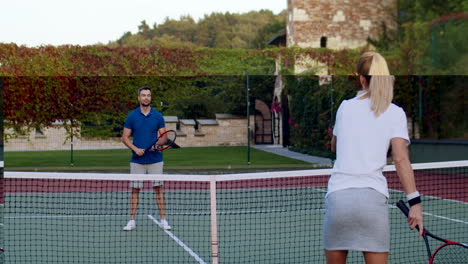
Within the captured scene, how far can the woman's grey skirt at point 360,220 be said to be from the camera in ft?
9.12

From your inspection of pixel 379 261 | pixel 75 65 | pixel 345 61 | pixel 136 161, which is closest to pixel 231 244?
pixel 136 161

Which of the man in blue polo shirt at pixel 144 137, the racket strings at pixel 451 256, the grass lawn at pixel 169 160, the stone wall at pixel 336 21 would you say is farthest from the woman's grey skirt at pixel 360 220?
the stone wall at pixel 336 21

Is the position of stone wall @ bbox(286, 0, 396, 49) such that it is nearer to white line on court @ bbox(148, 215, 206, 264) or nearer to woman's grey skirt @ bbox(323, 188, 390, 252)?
white line on court @ bbox(148, 215, 206, 264)

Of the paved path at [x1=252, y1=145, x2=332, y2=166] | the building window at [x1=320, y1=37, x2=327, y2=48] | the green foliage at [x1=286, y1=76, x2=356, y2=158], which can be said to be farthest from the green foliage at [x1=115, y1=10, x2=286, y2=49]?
the paved path at [x1=252, y1=145, x2=332, y2=166]

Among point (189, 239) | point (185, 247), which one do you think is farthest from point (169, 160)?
point (185, 247)

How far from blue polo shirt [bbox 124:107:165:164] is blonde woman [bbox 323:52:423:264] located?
4.28 metres

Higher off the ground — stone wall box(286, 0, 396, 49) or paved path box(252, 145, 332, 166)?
stone wall box(286, 0, 396, 49)

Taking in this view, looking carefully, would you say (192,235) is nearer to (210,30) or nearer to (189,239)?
(189,239)

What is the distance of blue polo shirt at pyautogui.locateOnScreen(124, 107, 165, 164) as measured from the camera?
695 centimetres

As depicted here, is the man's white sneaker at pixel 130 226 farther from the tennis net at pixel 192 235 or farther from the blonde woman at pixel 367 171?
the blonde woman at pixel 367 171

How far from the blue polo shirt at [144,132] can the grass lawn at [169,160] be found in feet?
30.6

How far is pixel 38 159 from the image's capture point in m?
16.2

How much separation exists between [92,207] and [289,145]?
10.0 metres

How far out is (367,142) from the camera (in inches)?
111
